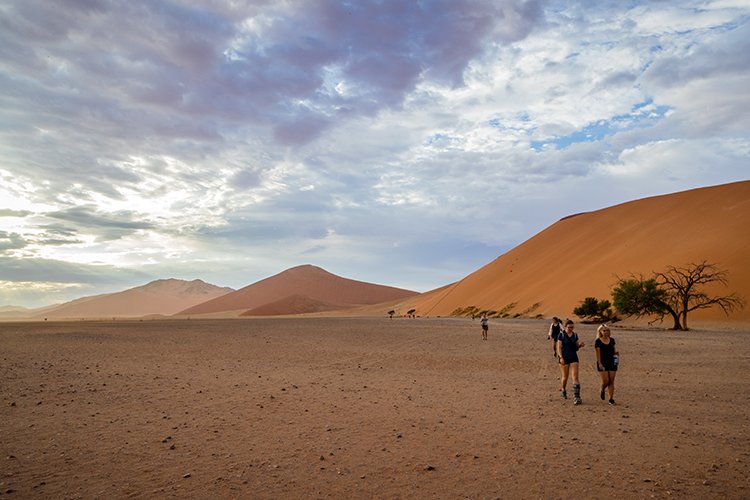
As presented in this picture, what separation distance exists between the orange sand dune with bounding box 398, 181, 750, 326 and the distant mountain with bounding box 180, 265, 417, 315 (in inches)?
2963

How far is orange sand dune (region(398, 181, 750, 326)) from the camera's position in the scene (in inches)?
1884

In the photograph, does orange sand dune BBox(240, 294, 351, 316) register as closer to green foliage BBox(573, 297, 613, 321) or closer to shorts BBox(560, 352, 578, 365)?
green foliage BBox(573, 297, 613, 321)

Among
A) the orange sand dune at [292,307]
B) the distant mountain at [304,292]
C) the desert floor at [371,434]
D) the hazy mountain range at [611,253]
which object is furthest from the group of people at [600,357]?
the distant mountain at [304,292]

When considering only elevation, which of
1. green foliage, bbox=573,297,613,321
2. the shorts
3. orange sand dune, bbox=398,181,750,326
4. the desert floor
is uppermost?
orange sand dune, bbox=398,181,750,326

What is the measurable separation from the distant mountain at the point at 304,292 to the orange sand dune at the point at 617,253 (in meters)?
75.3

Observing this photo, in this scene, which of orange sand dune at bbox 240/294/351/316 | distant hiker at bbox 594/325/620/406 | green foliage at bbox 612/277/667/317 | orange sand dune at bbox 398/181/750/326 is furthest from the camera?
orange sand dune at bbox 240/294/351/316

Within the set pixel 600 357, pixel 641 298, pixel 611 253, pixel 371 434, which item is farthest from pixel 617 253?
pixel 371 434

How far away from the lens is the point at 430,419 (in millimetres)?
8727

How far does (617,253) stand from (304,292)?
12130 cm

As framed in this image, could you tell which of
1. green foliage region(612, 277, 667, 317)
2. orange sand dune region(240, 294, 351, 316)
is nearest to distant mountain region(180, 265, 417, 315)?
orange sand dune region(240, 294, 351, 316)

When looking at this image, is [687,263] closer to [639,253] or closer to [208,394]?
[639,253]

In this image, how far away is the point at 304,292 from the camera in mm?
170250

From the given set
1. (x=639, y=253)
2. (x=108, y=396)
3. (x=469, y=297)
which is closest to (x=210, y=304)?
(x=469, y=297)

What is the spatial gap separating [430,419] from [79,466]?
5251 mm
